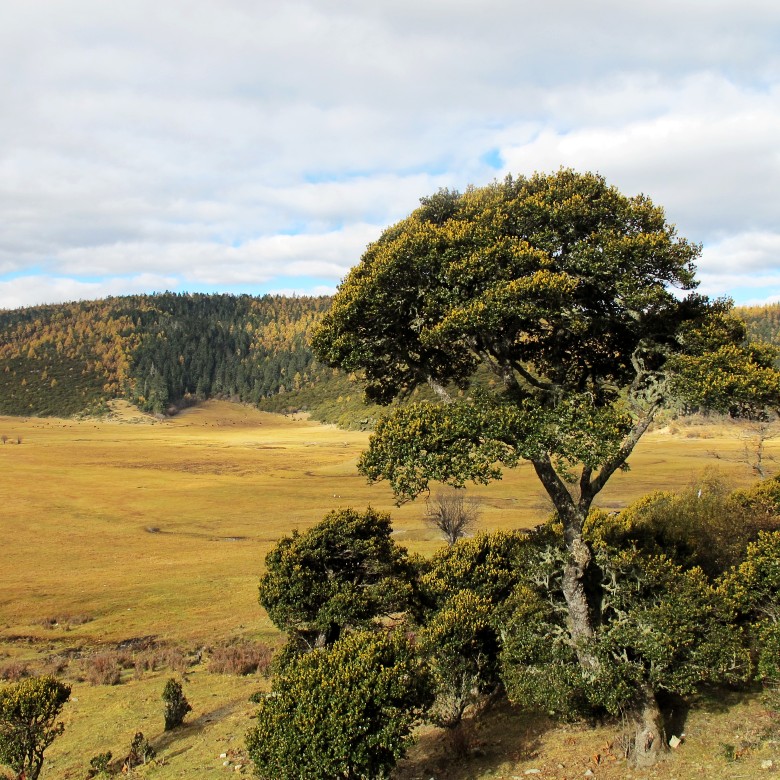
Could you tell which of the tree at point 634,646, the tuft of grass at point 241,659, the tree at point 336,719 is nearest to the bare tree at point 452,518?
the tuft of grass at point 241,659

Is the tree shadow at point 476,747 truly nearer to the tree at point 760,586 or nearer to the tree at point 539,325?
the tree at point 539,325

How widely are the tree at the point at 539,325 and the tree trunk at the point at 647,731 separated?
5.58 feet

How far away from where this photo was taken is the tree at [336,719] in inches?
511

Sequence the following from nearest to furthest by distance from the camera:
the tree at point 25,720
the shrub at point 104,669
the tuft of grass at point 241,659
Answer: the tree at point 25,720 < the shrub at point 104,669 < the tuft of grass at point 241,659

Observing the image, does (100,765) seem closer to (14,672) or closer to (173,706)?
(173,706)

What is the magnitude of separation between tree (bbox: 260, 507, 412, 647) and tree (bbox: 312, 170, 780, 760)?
9367 millimetres

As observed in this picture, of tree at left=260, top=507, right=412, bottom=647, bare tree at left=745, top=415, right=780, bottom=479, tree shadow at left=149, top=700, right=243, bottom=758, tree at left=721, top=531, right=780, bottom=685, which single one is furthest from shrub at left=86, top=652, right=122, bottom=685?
bare tree at left=745, top=415, right=780, bottom=479

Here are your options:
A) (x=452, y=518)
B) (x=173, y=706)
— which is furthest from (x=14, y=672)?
(x=452, y=518)

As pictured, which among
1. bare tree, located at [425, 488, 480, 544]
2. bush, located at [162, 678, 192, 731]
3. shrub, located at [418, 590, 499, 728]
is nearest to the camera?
shrub, located at [418, 590, 499, 728]

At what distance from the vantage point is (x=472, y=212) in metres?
15.5

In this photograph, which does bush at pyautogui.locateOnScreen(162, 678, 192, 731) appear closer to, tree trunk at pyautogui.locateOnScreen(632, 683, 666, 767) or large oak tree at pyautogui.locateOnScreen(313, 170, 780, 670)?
large oak tree at pyautogui.locateOnScreen(313, 170, 780, 670)

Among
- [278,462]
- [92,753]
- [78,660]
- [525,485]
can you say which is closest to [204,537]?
[78,660]

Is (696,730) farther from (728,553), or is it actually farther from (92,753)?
(92,753)

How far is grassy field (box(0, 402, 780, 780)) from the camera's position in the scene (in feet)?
74.8
